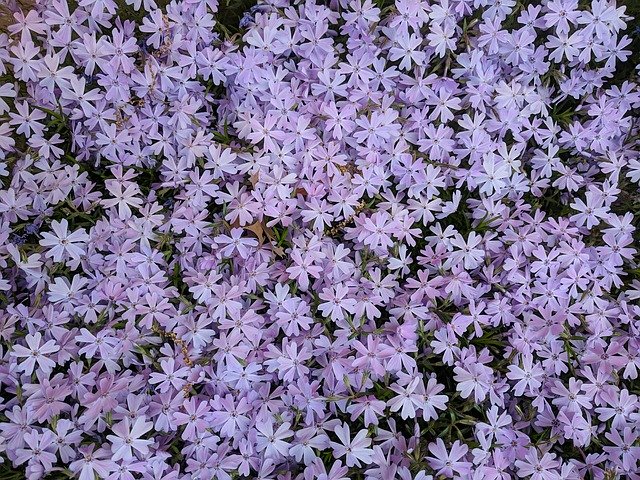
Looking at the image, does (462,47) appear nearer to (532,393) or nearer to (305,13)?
(305,13)

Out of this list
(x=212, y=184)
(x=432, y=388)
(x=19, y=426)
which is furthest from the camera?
(x=212, y=184)

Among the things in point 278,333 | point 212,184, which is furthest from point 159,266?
point 278,333

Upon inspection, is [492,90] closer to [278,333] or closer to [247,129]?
[247,129]

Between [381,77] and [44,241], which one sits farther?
[381,77]

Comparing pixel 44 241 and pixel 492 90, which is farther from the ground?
pixel 492 90

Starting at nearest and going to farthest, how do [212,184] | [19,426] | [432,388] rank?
[19,426] → [432,388] → [212,184]

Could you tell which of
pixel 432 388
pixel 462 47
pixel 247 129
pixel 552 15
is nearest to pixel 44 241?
pixel 247 129


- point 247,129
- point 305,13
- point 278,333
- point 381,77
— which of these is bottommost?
point 278,333
